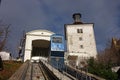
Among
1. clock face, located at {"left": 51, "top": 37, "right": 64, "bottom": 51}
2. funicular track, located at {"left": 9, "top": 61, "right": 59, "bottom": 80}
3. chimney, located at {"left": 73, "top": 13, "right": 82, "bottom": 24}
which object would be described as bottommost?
funicular track, located at {"left": 9, "top": 61, "right": 59, "bottom": 80}

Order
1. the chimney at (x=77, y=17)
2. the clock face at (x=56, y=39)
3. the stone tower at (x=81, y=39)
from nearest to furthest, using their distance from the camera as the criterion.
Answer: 1. the clock face at (x=56, y=39)
2. the stone tower at (x=81, y=39)
3. the chimney at (x=77, y=17)

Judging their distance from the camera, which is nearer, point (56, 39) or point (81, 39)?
point (56, 39)

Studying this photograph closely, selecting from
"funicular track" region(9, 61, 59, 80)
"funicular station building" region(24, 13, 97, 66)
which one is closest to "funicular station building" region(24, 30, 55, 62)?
"funicular station building" region(24, 13, 97, 66)

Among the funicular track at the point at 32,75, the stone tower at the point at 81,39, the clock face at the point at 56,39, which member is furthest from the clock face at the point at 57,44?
the funicular track at the point at 32,75

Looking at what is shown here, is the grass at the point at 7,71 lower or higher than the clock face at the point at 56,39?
lower

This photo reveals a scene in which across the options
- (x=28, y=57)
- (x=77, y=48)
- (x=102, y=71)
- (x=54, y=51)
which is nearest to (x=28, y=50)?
(x=28, y=57)

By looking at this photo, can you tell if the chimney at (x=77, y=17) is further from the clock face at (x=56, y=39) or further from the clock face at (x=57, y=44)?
the clock face at (x=57, y=44)

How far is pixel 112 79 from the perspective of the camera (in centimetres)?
1866

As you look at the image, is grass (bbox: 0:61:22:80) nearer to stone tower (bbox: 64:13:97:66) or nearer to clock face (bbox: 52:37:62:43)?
clock face (bbox: 52:37:62:43)

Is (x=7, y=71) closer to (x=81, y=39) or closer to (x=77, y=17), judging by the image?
(x=81, y=39)

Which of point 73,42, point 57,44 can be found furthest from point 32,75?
point 73,42

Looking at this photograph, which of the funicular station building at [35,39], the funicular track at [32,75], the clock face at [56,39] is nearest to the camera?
the funicular track at [32,75]

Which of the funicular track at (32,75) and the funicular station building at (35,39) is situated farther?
the funicular station building at (35,39)

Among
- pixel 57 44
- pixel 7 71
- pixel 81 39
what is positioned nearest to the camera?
pixel 7 71
